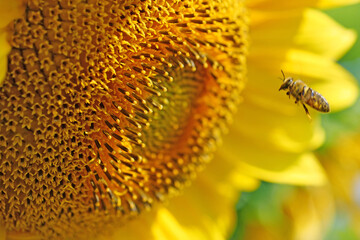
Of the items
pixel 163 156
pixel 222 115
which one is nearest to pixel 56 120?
pixel 163 156

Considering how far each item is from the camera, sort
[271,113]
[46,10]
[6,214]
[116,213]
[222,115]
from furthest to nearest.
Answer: [271,113]
[222,115]
[116,213]
[6,214]
[46,10]

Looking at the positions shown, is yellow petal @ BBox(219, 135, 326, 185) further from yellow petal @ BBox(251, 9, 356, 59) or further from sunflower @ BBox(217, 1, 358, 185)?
yellow petal @ BBox(251, 9, 356, 59)

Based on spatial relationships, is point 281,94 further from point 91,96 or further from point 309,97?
A: point 91,96

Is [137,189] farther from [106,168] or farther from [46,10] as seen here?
[46,10]

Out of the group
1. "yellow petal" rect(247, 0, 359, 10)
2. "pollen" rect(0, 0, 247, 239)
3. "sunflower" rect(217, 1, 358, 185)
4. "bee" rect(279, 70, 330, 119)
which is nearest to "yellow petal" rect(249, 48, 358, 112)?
"sunflower" rect(217, 1, 358, 185)

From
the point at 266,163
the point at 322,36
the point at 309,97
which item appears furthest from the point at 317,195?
the point at 309,97

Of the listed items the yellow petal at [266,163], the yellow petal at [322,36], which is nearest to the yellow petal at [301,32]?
the yellow petal at [322,36]
